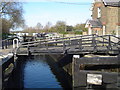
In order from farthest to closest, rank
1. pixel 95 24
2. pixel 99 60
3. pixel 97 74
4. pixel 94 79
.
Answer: pixel 95 24 → pixel 99 60 → pixel 97 74 → pixel 94 79

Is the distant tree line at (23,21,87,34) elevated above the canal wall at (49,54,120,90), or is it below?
above

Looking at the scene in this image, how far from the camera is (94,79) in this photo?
37.7 ft

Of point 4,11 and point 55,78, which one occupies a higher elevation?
point 4,11

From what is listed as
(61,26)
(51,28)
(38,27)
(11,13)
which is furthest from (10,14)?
(38,27)

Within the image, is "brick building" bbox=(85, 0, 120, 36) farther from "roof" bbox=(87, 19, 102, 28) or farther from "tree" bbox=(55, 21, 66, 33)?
"tree" bbox=(55, 21, 66, 33)

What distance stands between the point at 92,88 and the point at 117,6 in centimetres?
2226

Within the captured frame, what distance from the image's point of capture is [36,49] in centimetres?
1370

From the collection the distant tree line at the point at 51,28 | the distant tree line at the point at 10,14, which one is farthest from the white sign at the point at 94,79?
the distant tree line at the point at 51,28

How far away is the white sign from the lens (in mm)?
11375

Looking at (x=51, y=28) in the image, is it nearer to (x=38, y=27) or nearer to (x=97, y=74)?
(x=38, y=27)

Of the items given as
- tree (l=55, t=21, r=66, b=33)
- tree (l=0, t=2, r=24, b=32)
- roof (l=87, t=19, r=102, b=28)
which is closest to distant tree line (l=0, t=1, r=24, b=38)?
tree (l=0, t=2, r=24, b=32)

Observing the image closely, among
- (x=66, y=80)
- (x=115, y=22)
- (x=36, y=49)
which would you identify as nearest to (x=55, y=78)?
(x=66, y=80)

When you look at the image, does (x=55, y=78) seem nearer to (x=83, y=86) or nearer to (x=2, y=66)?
(x=83, y=86)

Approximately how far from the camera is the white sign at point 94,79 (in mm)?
11375
